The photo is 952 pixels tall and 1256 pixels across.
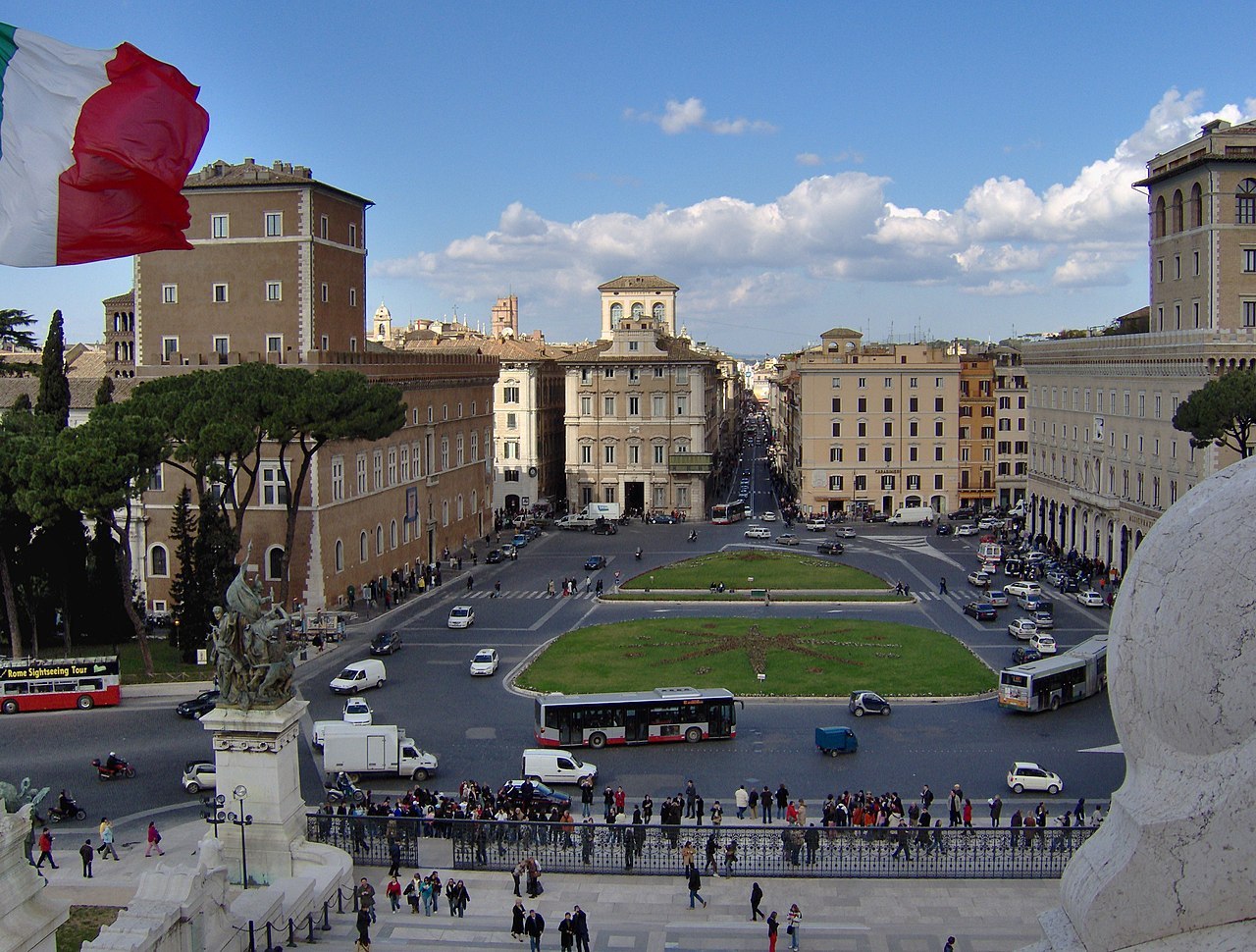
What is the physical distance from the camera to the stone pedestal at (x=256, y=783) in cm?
2003

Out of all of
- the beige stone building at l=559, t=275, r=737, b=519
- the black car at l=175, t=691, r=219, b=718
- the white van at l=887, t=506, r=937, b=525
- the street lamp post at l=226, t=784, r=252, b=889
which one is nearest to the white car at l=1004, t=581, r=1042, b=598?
the white van at l=887, t=506, r=937, b=525

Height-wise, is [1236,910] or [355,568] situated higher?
[1236,910]

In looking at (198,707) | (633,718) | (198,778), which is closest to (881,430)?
(633,718)

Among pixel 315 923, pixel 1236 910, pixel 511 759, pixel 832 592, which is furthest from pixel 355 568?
pixel 1236 910

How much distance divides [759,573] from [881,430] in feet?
82.0

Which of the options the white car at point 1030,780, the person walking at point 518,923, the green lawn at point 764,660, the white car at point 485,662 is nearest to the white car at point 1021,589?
the green lawn at point 764,660

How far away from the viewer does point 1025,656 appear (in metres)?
37.2

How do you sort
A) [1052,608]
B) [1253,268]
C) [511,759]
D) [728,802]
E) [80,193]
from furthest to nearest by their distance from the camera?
[1253,268], [1052,608], [511,759], [728,802], [80,193]

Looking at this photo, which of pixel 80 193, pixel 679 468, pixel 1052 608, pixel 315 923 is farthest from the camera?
pixel 679 468

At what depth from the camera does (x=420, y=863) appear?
73.8 feet

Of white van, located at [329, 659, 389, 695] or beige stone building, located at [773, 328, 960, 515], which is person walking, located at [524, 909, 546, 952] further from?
beige stone building, located at [773, 328, 960, 515]

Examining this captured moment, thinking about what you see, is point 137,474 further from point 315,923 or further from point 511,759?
point 315,923

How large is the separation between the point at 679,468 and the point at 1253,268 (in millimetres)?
35775

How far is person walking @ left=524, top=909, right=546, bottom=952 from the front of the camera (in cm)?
1819
